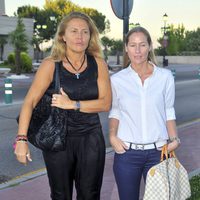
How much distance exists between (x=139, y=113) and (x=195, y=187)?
2.43 metres

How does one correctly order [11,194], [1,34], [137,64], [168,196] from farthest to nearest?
[1,34]
[11,194]
[137,64]
[168,196]

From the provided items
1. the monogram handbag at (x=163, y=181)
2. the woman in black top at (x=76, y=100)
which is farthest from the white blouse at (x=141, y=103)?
the monogram handbag at (x=163, y=181)

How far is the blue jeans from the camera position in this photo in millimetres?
2982

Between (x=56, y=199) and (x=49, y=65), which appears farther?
(x=56, y=199)

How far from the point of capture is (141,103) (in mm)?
2936

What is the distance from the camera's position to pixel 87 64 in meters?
3.03

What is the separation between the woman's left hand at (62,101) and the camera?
112 inches

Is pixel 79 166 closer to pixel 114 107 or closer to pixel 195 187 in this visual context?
pixel 114 107

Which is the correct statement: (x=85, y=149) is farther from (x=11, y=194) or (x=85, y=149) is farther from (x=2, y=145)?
(x=2, y=145)

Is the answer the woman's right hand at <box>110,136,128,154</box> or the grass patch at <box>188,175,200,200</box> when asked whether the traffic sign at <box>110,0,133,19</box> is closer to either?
the grass patch at <box>188,175,200,200</box>

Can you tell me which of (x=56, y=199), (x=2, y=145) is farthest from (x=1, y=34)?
(x=56, y=199)

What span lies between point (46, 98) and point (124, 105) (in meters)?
0.52

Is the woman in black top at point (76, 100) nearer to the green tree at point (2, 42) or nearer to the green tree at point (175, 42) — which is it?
the green tree at point (2, 42)

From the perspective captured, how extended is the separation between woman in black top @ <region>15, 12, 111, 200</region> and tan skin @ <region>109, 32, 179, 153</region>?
117mm
